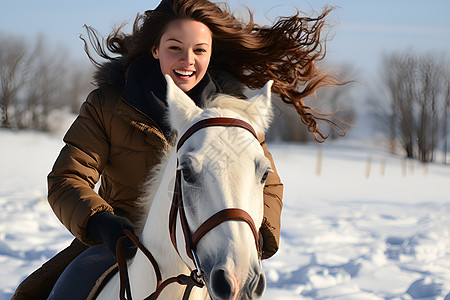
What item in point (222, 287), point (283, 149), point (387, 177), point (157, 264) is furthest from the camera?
point (283, 149)

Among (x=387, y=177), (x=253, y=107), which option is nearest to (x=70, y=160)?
(x=253, y=107)

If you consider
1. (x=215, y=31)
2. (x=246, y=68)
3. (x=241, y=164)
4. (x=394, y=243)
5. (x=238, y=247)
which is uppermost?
(x=215, y=31)

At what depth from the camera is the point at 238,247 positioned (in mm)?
1158

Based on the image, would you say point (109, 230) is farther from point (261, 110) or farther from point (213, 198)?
point (261, 110)

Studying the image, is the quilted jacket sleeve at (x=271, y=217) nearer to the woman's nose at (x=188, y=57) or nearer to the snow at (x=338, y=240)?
the woman's nose at (x=188, y=57)

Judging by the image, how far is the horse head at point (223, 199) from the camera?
115 centimetres

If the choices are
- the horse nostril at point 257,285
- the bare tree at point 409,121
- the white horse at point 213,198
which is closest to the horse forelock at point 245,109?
the white horse at point 213,198

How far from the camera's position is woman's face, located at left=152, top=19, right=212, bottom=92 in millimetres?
2002

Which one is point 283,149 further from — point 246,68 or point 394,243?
point 246,68

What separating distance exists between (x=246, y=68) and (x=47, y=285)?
64.4 inches

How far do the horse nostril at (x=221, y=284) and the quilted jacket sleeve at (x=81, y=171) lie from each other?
76cm

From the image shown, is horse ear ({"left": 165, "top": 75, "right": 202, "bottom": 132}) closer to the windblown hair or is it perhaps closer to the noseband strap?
the noseband strap

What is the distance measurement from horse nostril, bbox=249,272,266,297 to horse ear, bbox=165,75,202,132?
56 cm

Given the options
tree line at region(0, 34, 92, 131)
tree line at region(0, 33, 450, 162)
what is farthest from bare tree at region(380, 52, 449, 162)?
tree line at region(0, 34, 92, 131)
